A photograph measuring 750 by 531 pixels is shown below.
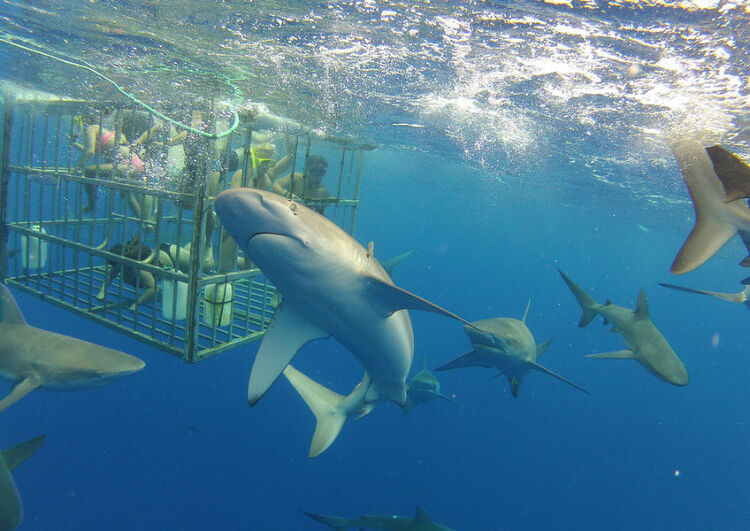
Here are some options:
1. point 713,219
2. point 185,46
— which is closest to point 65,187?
point 185,46

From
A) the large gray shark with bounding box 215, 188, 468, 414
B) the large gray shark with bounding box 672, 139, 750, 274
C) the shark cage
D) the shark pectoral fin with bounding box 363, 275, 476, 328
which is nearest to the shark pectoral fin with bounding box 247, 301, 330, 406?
the large gray shark with bounding box 215, 188, 468, 414

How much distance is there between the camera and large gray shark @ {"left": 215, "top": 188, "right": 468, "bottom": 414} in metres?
2.86

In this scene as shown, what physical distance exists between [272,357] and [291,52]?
7.54 meters

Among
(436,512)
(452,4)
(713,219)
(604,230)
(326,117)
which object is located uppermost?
(452,4)

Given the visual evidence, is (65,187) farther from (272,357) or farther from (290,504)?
(290,504)

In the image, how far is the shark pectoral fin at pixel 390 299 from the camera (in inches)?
132

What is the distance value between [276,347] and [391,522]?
4568 millimetres

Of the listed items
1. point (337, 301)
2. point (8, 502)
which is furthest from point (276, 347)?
point (8, 502)

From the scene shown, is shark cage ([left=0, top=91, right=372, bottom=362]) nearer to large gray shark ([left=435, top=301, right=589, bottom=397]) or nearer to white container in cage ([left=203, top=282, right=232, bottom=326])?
white container in cage ([left=203, top=282, right=232, bottom=326])

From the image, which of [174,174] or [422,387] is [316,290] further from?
[422,387]

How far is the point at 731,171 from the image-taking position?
91.4 inches

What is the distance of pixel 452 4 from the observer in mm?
6961

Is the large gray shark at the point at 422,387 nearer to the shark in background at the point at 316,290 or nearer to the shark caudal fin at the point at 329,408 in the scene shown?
the shark caudal fin at the point at 329,408

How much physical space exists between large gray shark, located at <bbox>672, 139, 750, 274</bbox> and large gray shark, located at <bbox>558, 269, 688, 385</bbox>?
2.44m
